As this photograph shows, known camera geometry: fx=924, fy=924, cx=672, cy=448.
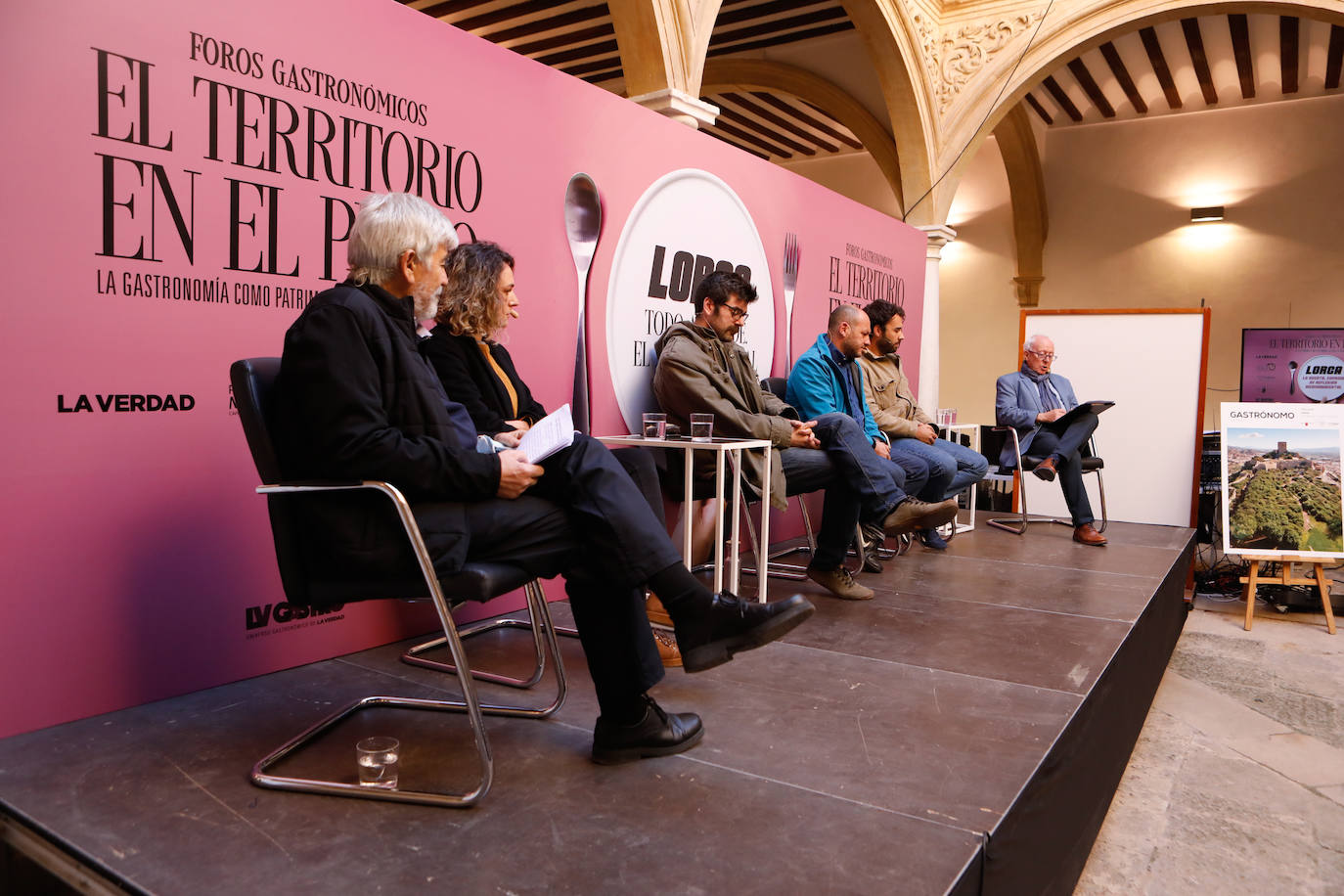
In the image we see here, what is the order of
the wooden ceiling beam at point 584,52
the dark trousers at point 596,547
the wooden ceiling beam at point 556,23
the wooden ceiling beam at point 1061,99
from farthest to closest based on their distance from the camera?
the wooden ceiling beam at point 1061,99 → the wooden ceiling beam at point 584,52 → the wooden ceiling beam at point 556,23 → the dark trousers at point 596,547

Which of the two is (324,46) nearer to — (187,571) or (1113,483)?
(187,571)

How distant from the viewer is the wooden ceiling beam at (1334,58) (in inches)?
311

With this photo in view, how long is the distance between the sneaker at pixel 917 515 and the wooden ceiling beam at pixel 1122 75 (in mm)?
6560

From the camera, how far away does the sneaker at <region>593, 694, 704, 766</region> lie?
183cm

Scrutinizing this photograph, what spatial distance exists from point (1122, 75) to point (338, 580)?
32.5 ft

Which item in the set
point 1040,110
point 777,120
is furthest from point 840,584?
point 1040,110

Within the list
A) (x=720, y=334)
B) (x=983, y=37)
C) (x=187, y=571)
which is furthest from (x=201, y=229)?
(x=983, y=37)

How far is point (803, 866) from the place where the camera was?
144cm

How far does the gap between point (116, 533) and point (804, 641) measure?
72.7 inches

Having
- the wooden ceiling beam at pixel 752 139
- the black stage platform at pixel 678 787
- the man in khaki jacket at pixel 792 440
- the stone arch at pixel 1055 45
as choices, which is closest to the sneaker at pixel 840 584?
the man in khaki jacket at pixel 792 440

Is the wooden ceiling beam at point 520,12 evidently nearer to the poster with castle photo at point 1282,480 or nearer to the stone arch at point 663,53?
the stone arch at point 663,53

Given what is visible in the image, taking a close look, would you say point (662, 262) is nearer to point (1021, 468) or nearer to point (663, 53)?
point (663, 53)

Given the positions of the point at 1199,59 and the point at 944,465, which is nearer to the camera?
the point at 944,465

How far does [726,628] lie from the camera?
5.74 feet
